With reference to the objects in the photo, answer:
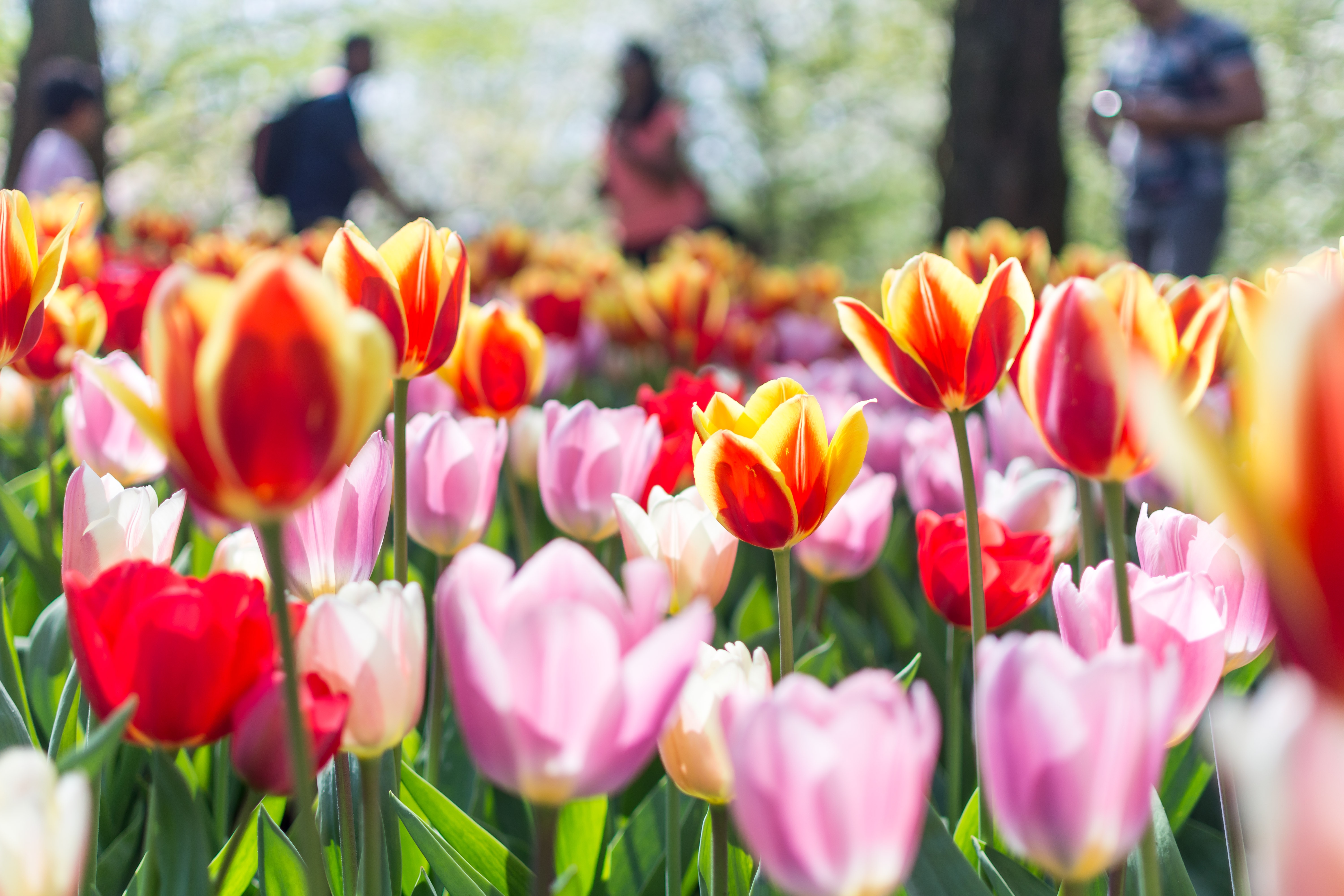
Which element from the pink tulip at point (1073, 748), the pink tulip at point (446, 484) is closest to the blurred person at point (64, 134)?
the pink tulip at point (446, 484)

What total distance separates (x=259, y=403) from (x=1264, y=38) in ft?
57.7

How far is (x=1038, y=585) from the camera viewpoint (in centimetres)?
94

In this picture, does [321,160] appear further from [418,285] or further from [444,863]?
[444,863]

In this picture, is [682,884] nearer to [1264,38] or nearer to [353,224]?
[353,224]

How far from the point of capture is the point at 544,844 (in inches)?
19.7

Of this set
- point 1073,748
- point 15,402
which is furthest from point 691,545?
point 15,402

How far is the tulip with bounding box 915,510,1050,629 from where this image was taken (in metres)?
0.94

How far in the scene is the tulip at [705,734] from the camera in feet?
1.99

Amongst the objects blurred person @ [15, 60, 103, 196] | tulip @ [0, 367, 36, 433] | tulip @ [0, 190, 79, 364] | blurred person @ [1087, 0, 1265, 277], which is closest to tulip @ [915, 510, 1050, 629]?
tulip @ [0, 190, 79, 364]

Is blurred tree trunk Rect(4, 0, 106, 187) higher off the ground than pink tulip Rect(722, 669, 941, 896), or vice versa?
blurred tree trunk Rect(4, 0, 106, 187)

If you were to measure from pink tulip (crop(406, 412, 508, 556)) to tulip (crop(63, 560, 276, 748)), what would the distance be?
15.9 inches

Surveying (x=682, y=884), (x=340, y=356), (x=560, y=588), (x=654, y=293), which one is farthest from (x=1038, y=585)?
(x=654, y=293)

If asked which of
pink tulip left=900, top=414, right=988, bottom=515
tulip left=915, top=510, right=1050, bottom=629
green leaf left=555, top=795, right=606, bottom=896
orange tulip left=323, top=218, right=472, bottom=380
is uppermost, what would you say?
orange tulip left=323, top=218, right=472, bottom=380

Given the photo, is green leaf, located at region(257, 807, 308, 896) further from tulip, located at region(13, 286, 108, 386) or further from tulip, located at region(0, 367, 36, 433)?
tulip, located at region(0, 367, 36, 433)
